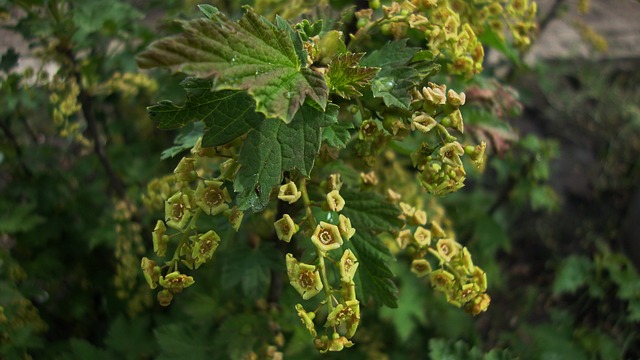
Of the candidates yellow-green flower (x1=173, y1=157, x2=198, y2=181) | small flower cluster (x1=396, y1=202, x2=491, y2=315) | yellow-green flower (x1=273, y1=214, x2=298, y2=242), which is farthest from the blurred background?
small flower cluster (x1=396, y1=202, x2=491, y2=315)

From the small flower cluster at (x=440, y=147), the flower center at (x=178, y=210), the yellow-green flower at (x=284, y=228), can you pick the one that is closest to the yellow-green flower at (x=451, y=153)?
the small flower cluster at (x=440, y=147)

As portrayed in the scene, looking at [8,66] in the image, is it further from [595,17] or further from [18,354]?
[595,17]

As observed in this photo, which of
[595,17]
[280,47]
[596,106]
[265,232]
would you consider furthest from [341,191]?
[595,17]

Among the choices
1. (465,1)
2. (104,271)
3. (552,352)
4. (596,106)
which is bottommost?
(596,106)

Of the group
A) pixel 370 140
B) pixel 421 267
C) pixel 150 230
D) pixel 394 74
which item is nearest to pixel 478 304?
pixel 421 267

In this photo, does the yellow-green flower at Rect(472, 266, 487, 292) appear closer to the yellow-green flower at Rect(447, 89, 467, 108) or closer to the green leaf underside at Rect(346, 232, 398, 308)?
the green leaf underside at Rect(346, 232, 398, 308)

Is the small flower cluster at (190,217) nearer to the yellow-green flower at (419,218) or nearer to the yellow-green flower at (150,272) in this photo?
the yellow-green flower at (150,272)

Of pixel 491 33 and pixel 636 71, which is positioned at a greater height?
pixel 491 33
